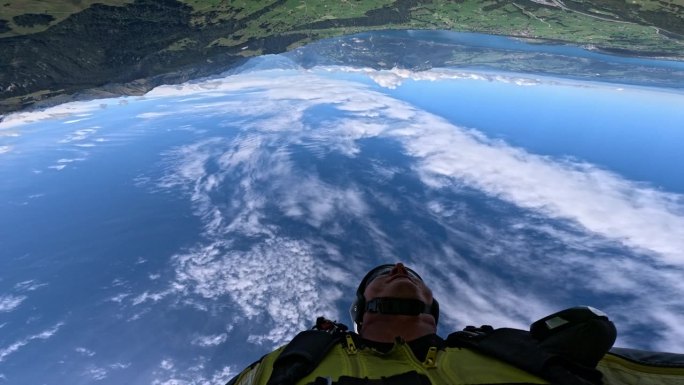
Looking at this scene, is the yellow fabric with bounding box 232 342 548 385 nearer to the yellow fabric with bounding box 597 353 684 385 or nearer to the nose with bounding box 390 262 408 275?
the yellow fabric with bounding box 597 353 684 385

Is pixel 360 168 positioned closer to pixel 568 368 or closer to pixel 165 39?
pixel 165 39

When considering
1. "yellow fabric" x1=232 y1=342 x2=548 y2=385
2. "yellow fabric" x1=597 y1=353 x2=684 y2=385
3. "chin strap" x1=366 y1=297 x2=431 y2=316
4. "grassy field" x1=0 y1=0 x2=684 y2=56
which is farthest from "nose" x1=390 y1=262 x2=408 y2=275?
"grassy field" x1=0 y1=0 x2=684 y2=56

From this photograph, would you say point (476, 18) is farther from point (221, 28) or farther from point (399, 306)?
point (399, 306)

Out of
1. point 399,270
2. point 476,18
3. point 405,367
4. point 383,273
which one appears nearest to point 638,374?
point 405,367

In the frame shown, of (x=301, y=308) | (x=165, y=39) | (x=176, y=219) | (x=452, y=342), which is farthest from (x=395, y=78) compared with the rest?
(x=452, y=342)

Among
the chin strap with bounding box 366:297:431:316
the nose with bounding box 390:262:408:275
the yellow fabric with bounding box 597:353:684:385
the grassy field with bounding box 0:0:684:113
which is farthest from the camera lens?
the grassy field with bounding box 0:0:684:113

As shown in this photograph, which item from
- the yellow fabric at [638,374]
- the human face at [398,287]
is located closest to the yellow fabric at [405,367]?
the yellow fabric at [638,374]
